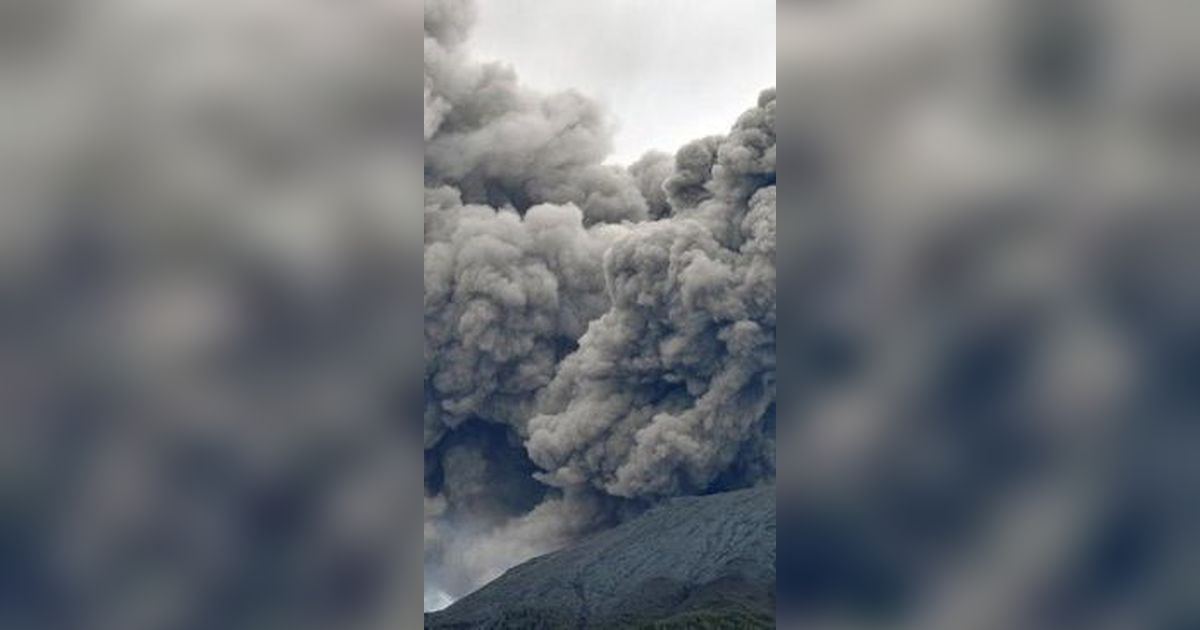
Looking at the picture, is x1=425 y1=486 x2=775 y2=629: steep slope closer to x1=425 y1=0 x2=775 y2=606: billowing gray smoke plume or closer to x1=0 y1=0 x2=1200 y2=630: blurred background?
x1=425 y1=0 x2=775 y2=606: billowing gray smoke plume

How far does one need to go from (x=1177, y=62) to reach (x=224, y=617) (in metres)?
1.80

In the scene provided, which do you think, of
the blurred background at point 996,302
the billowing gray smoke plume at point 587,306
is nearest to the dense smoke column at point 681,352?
the billowing gray smoke plume at point 587,306

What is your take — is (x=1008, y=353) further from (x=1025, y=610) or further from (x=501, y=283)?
(x=501, y=283)

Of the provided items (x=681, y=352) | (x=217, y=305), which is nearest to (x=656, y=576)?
(x=681, y=352)

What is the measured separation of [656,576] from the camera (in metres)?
55.7

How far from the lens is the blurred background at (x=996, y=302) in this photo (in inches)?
83.2

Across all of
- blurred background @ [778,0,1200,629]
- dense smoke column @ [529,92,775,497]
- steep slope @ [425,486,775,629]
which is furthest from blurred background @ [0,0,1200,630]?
steep slope @ [425,486,775,629]

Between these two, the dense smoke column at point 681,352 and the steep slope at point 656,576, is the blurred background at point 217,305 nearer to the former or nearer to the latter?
the dense smoke column at point 681,352

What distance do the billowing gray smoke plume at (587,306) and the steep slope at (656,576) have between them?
1324mm

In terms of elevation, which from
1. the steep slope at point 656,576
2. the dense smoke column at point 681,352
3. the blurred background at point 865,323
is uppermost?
the dense smoke column at point 681,352

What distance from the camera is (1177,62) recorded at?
211 centimetres

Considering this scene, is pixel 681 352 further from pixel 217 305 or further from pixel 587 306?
pixel 217 305

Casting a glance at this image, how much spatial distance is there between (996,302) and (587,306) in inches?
1939

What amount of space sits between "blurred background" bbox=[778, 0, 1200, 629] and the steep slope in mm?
49214
